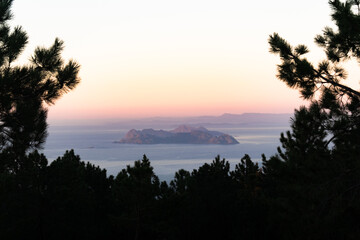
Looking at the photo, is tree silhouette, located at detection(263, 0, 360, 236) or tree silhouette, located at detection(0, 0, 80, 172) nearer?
tree silhouette, located at detection(263, 0, 360, 236)

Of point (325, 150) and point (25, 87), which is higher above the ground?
point (25, 87)

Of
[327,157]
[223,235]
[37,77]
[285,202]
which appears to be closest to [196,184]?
[223,235]

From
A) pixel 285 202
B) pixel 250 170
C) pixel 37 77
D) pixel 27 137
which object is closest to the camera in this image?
pixel 285 202

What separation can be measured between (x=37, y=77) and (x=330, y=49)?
819 centimetres

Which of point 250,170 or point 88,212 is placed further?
point 250,170

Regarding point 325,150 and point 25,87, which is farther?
point 25,87

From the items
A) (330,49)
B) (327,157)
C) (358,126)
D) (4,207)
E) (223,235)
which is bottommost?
(223,235)

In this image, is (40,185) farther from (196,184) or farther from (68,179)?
(196,184)

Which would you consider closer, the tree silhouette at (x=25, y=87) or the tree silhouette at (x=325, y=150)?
the tree silhouette at (x=325, y=150)

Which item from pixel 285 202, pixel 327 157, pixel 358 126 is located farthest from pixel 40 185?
pixel 358 126

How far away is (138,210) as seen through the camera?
1095 centimetres

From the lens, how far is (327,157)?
884 cm

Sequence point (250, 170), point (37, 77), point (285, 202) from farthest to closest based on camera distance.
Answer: point (250, 170), point (37, 77), point (285, 202)

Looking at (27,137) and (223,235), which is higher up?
(27,137)
